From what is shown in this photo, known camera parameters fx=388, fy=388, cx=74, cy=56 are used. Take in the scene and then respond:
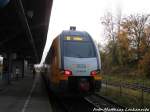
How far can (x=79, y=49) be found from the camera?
667 inches

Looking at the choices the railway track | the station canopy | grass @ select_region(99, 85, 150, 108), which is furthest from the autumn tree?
the railway track

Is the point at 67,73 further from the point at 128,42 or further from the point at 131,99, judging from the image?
the point at 128,42

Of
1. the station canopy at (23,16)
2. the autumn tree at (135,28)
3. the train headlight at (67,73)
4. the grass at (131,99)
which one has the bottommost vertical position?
the grass at (131,99)

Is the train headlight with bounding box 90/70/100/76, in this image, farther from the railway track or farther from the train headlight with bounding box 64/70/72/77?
the railway track

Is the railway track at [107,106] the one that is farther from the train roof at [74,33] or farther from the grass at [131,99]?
the train roof at [74,33]

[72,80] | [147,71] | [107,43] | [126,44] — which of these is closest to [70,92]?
[72,80]

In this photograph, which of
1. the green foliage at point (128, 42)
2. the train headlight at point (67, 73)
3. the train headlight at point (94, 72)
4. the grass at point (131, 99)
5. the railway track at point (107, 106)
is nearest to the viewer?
the railway track at point (107, 106)

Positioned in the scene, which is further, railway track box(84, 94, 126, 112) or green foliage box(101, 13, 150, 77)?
green foliage box(101, 13, 150, 77)

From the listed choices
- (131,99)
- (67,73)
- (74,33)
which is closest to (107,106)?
(67,73)

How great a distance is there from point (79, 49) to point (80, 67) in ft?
3.66

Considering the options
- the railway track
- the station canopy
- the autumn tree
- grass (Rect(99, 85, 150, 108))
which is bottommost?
the railway track

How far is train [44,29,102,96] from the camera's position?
1591cm

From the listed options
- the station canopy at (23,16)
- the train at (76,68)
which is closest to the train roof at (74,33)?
the train at (76,68)

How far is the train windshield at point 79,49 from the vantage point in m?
16.6
